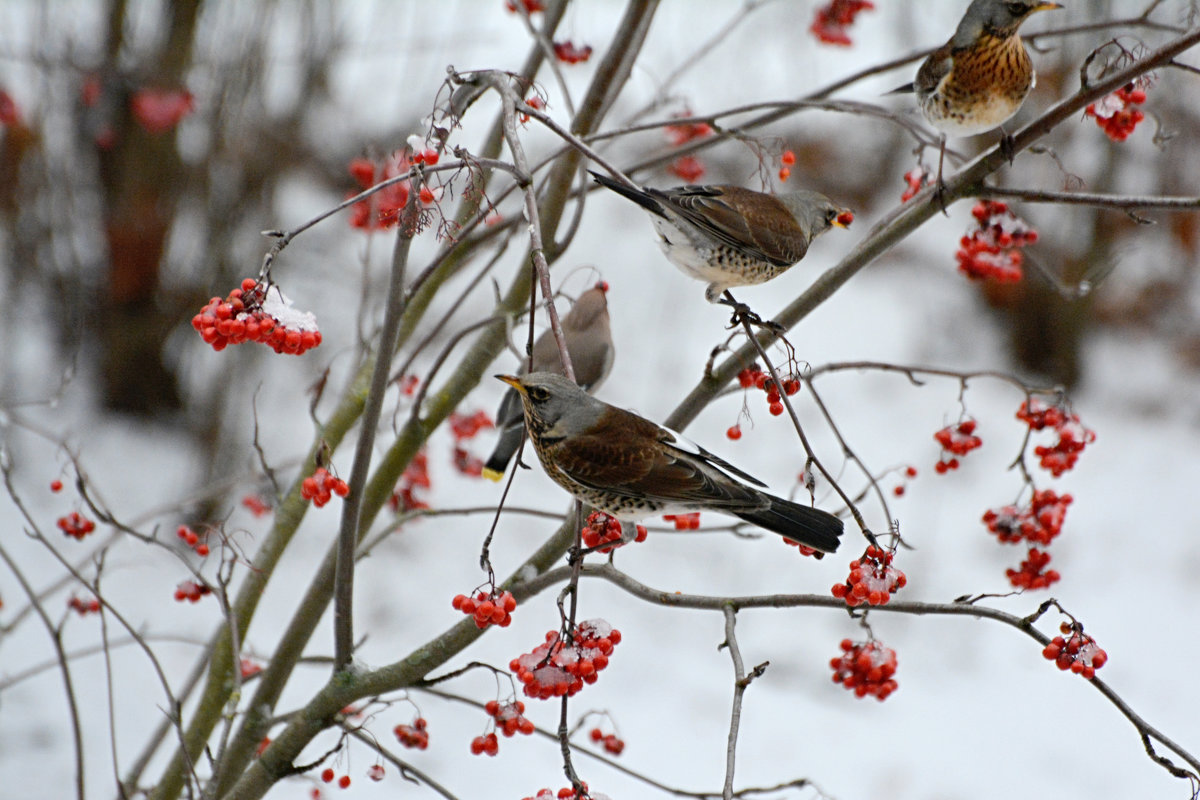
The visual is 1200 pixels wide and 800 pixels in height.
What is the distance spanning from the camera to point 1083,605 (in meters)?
6.54

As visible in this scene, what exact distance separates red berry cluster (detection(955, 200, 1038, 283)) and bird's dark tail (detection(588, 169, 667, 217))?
73 cm

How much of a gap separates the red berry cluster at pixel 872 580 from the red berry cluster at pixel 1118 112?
1.19 metres

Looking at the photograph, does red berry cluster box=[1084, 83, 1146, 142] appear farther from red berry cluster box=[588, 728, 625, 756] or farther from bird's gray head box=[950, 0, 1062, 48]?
red berry cluster box=[588, 728, 625, 756]

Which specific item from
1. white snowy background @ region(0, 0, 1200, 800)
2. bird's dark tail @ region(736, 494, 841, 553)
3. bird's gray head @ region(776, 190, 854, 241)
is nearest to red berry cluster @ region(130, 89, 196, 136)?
white snowy background @ region(0, 0, 1200, 800)

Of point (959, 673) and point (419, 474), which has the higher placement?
point (959, 673)

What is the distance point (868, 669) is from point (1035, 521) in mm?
600

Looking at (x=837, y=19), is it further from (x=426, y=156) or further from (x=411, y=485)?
(x=426, y=156)

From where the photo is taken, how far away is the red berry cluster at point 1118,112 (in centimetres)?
213

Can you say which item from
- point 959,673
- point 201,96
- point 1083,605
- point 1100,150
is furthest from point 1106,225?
point 201,96

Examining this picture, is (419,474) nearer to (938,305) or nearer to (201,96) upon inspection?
(201,96)

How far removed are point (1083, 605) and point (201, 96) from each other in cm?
600

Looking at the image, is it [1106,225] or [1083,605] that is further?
[1106,225]

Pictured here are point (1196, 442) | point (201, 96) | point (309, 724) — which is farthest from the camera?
point (1196, 442)

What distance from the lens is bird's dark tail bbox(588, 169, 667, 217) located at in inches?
71.1
